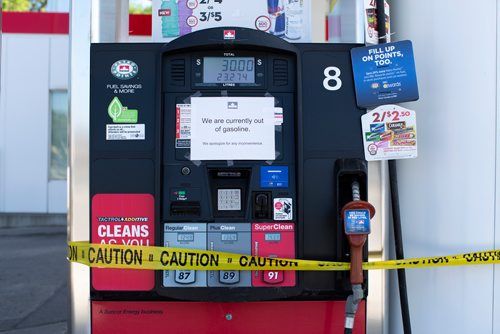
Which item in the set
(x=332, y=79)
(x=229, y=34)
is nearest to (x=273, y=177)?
(x=332, y=79)

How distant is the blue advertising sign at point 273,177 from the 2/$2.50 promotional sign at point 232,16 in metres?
0.71

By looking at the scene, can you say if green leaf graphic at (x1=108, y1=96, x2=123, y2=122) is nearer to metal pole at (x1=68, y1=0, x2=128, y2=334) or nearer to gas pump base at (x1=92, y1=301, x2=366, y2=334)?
metal pole at (x1=68, y1=0, x2=128, y2=334)

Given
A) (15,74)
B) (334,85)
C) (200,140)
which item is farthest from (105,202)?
(15,74)

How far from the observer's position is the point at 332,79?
2465 millimetres

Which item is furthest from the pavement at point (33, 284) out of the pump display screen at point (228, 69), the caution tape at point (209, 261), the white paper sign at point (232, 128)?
the pump display screen at point (228, 69)

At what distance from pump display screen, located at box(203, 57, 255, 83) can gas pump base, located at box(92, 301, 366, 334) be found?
40.3 inches

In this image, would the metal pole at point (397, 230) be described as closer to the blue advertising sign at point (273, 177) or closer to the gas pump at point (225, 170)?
the gas pump at point (225, 170)

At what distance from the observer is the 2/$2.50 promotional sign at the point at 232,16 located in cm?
266

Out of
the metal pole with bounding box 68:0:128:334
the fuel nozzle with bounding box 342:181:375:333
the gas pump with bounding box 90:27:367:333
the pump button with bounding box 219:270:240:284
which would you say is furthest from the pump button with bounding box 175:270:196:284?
the fuel nozzle with bounding box 342:181:375:333

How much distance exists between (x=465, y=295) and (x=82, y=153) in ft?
5.93

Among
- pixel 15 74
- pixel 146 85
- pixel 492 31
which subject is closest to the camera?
pixel 492 31

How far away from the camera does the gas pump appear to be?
239 cm

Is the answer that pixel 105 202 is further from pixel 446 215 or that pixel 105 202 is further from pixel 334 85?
pixel 446 215

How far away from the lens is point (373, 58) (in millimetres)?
2426
